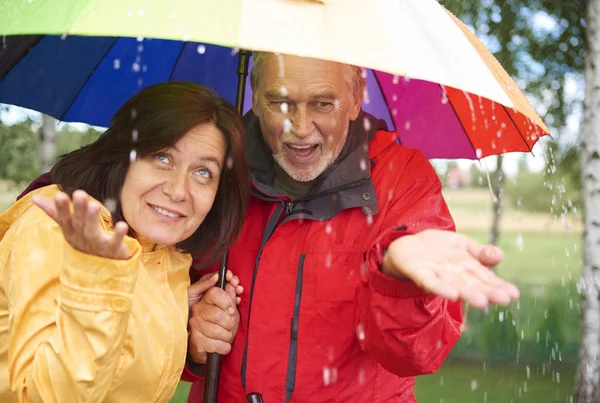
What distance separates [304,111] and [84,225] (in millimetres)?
1520

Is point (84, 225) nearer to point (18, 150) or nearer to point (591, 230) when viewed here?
point (591, 230)

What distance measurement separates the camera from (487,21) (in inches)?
350

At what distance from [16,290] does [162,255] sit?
2.50ft

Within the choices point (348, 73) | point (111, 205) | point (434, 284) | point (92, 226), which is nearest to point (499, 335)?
point (348, 73)

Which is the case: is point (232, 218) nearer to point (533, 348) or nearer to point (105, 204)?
point (105, 204)

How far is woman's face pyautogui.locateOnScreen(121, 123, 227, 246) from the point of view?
281 centimetres

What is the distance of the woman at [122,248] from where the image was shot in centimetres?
207

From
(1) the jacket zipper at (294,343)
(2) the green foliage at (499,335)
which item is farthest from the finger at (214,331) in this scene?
(2) the green foliage at (499,335)

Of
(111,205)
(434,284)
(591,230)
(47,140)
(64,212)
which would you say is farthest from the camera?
(47,140)

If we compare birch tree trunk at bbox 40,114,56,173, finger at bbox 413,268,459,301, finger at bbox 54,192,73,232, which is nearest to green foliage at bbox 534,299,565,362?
birch tree trunk at bbox 40,114,56,173

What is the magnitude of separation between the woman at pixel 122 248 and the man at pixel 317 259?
174 millimetres

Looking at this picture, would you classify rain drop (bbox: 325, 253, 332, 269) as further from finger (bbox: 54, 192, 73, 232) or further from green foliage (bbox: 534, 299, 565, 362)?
green foliage (bbox: 534, 299, 565, 362)

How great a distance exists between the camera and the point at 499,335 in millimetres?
9469

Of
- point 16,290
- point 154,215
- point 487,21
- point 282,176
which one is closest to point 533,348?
point 487,21
